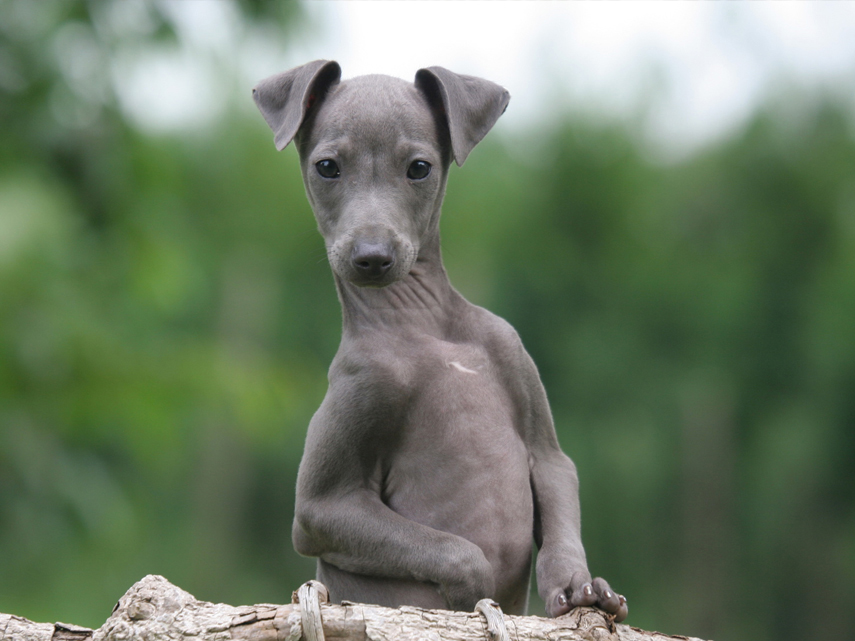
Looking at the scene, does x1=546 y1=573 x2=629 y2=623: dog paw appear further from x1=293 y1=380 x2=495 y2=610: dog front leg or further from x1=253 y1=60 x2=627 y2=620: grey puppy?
x1=293 y1=380 x2=495 y2=610: dog front leg

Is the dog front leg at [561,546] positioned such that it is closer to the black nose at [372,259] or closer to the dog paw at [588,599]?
the dog paw at [588,599]

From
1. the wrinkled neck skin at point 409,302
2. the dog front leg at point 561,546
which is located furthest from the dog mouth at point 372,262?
the dog front leg at point 561,546

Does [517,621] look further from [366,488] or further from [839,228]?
[839,228]

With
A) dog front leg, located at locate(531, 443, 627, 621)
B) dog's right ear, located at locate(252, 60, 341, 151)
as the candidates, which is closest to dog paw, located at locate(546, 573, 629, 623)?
dog front leg, located at locate(531, 443, 627, 621)

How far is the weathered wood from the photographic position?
3293mm

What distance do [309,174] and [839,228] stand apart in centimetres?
2576

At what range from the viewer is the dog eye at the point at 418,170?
3740mm

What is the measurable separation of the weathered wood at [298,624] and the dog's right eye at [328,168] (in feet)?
5.14

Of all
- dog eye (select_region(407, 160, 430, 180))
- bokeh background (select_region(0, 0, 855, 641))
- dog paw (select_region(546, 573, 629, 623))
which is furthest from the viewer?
bokeh background (select_region(0, 0, 855, 641))

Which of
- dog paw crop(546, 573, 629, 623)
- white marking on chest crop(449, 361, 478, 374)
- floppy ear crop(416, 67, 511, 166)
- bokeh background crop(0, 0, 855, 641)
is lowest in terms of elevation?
dog paw crop(546, 573, 629, 623)

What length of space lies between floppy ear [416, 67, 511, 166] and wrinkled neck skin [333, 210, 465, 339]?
1.08 ft

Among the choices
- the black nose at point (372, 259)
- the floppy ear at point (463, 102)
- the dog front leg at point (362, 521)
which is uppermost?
the floppy ear at point (463, 102)

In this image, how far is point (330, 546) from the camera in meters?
3.72

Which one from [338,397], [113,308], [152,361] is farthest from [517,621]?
[113,308]
